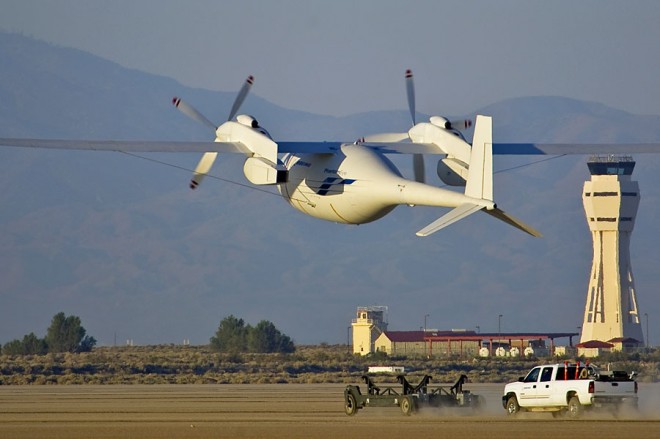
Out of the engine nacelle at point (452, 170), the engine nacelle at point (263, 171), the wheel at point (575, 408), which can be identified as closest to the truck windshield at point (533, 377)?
the wheel at point (575, 408)

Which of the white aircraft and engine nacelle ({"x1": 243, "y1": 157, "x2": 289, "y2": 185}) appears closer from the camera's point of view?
the white aircraft

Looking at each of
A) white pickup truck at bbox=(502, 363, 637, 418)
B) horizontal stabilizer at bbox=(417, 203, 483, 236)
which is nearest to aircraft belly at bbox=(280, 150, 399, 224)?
horizontal stabilizer at bbox=(417, 203, 483, 236)

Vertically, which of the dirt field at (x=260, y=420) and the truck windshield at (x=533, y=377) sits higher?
the truck windshield at (x=533, y=377)

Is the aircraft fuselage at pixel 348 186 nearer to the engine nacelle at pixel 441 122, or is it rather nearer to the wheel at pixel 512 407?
the engine nacelle at pixel 441 122

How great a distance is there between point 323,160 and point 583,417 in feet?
56.4

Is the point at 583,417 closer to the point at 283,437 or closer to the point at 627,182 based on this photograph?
the point at 283,437

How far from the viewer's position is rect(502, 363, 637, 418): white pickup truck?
1537 inches

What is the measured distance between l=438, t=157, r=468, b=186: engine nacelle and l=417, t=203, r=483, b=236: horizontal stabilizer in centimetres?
757

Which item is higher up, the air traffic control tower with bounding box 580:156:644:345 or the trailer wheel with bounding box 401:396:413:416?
the air traffic control tower with bounding box 580:156:644:345

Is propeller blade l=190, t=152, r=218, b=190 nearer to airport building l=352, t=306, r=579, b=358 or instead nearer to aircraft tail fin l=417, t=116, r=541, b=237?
aircraft tail fin l=417, t=116, r=541, b=237

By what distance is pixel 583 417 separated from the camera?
39875 millimetres

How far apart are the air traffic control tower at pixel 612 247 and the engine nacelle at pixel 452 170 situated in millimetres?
86671

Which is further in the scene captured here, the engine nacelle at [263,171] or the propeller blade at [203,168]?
the propeller blade at [203,168]

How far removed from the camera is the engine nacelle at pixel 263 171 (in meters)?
51.8
